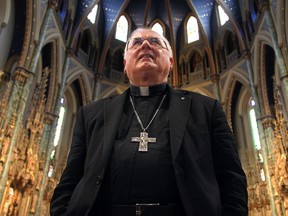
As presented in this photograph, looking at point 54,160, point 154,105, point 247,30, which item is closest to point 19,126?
point 54,160

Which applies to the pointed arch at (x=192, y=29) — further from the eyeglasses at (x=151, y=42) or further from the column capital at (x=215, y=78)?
the eyeglasses at (x=151, y=42)

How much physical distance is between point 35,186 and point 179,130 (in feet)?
36.4

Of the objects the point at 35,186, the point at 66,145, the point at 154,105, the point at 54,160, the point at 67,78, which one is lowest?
the point at 154,105

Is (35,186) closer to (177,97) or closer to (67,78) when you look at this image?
(67,78)

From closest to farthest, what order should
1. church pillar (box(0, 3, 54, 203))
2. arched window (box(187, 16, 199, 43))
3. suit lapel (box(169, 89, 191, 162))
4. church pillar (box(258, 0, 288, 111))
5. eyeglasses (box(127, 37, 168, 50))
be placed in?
1. suit lapel (box(169, 89, 191, 162))
2. eyeglasses (box(127, 37, 168, 50))
3. church pillar (box(0, 3, 54, 203))
4. church pillar (box(258, 0, 288, 111))
5. arched window (box(187, 16, 199, 43))

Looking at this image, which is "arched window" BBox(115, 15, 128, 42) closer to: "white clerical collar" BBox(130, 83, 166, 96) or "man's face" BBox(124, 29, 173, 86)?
"man's face" BBox(124, 29, 173, 86)

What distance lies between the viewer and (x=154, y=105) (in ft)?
6.90

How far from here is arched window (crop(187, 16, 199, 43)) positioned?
20750mm

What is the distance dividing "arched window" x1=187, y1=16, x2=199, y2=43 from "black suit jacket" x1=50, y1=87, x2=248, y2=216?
1950 cm

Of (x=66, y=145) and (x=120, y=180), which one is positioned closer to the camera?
(x=120, y=180)

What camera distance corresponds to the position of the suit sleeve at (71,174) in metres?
1.76

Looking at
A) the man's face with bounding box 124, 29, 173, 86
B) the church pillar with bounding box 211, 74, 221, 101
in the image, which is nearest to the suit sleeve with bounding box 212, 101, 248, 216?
the man's face with bounding box 124, 29, 173, 86

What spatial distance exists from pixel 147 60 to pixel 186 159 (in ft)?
2.88

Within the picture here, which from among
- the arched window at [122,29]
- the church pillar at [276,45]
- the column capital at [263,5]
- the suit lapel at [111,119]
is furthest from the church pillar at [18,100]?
the column capital at [263,5]
